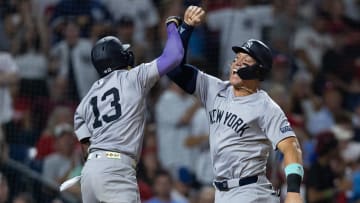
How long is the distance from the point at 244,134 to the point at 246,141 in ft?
0.16

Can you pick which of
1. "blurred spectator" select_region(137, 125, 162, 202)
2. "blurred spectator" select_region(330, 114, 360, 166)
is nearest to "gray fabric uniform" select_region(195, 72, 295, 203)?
"blurred spectator" select_region(137, 125, 162, 202)

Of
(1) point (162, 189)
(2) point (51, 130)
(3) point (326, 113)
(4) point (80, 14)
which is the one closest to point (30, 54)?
(4) point (80, 14)

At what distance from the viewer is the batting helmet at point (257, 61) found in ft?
25.1

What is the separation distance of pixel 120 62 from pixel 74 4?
18.0 ft

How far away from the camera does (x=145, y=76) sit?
7645mm

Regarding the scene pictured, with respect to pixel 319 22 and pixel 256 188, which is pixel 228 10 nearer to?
pixel 319 22

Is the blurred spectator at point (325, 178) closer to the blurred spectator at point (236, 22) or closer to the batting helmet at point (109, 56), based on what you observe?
the blurred spectator at point (236, 22)

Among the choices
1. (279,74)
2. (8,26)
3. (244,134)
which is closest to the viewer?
(244,134)

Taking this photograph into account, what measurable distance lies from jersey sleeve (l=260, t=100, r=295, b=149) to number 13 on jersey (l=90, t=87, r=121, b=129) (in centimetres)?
96

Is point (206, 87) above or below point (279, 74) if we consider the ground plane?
above

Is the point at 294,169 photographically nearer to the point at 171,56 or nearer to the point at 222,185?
the point at 222,185

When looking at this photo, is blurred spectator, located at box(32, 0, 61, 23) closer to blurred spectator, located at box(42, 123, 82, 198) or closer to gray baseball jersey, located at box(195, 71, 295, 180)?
blurred spectator, located at box(42, 123, 82, 198)

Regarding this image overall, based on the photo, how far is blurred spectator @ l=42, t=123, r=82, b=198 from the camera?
11.8m

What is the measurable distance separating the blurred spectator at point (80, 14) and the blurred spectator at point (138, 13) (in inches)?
8.1
